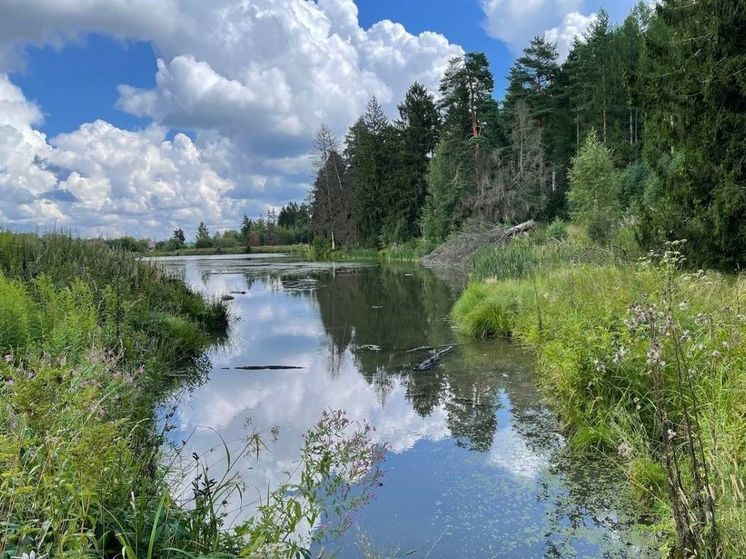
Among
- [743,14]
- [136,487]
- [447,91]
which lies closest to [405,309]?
[743,14]

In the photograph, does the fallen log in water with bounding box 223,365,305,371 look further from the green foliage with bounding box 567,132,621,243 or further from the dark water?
the green foliage with bounding box 567,132,621,243

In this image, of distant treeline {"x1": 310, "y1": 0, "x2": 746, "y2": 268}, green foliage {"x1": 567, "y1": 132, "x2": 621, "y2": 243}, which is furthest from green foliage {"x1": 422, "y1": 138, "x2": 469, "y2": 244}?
green foliage {"x1": 567, "y1": 132, "x2": 621, "y2": 243}

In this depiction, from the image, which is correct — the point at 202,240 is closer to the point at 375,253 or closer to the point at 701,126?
the point at 375,253

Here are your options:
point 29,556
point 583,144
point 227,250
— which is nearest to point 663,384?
point 29,556

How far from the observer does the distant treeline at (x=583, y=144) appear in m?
8.97

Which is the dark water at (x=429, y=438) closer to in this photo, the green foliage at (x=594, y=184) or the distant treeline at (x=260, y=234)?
the green foliage at (x=594, y=184)

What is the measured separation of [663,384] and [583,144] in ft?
101

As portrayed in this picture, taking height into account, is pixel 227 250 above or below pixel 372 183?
below

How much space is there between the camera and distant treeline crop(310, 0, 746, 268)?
29.4 ft

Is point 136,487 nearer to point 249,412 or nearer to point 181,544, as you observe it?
point 181,544

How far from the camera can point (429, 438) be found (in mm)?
5438

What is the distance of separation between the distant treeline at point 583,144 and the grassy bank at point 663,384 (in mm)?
2143

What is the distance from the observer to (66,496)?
230 centimetres

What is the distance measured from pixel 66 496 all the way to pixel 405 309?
13050mm
